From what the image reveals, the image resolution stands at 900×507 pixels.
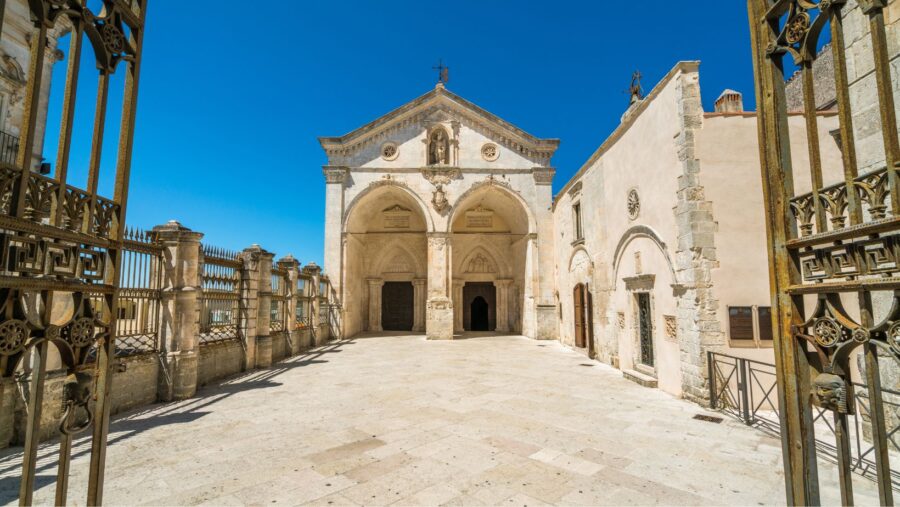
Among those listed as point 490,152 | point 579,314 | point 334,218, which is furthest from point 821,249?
point 334,218

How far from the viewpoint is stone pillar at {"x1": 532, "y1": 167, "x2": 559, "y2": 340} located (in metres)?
19.0

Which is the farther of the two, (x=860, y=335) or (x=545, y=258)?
(x=545, y=258)

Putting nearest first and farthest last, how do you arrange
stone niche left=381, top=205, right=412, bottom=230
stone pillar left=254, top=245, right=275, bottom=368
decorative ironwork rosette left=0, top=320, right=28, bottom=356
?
decorative ironwork rosette left=0, top=320, right=28, bottom=356 → stone pillar left=254, top=245, right=275, bottom=368 → stone niche left=381, top=205, right=412, bottom=230

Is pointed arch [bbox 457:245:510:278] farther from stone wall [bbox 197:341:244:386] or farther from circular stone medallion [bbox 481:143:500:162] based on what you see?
stone wall [bbox 197:341:244:386]

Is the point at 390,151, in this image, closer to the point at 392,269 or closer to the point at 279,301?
the point at 392,269

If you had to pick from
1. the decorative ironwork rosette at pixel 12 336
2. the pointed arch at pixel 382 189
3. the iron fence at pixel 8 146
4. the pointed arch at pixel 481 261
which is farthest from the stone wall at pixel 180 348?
the pointed arch at pixel 481 261

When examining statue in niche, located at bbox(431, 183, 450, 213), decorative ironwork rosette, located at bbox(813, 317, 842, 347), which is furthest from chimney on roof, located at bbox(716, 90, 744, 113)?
statue in niche, located at bbox(431, 183, 450, 213)

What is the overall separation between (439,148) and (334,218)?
19.3ft

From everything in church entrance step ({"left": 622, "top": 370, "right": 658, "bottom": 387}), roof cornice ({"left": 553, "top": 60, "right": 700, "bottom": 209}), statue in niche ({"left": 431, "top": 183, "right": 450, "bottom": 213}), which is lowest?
church entrance step ({"left": 622, "top": 370, "right": 658, "bottom": 387})

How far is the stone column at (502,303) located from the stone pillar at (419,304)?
13.0 feet

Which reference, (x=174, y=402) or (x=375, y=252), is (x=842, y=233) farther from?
(x=375, y=252)

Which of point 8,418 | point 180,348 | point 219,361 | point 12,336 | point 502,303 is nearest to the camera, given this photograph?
point 12,336

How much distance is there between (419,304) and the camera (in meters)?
23.0

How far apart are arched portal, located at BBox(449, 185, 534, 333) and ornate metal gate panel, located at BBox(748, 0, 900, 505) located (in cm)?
1933
